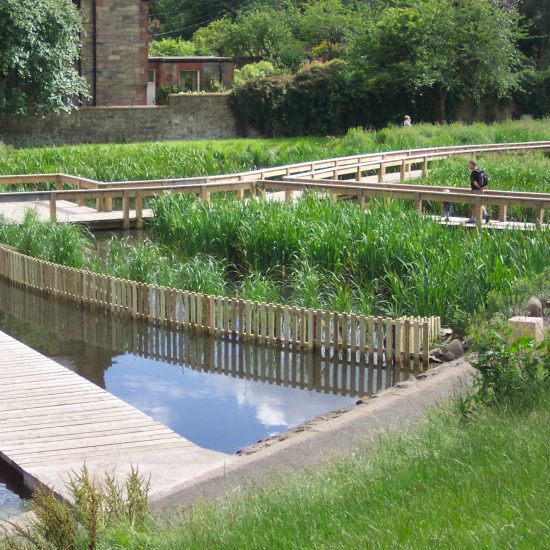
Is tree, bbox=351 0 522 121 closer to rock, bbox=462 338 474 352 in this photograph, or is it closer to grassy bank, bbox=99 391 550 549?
rock, bbox=462 338 474 352

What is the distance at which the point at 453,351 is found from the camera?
12.4 m

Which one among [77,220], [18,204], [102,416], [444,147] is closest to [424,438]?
[102,416]

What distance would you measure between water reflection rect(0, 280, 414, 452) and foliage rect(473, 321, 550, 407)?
2683mm

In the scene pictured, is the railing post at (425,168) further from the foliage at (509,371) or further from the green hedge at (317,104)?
the foliage at (509,371)

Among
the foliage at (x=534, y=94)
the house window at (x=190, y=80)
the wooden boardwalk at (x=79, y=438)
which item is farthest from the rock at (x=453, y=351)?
the house window at (x=190, y=80)

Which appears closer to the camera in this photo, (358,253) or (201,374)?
(201,374)

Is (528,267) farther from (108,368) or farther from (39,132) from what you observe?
(39,132)

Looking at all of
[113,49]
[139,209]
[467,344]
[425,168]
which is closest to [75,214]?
[139,209]

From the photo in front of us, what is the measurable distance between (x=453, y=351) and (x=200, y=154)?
20.8 meters

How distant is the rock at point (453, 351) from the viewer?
1236cm

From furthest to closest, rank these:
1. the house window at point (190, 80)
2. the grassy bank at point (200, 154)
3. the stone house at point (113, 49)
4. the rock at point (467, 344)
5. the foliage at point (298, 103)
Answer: the house window at point (190, 80)
the foliage at point (298, 103)
the stone house at point (113, 49)
the grassy bank at point (200, 154)
the rock at point (467, 344)

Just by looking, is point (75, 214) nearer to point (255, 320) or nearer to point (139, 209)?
point (139, 209)

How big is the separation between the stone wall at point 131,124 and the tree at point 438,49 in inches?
255

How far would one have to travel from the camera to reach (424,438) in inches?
299
